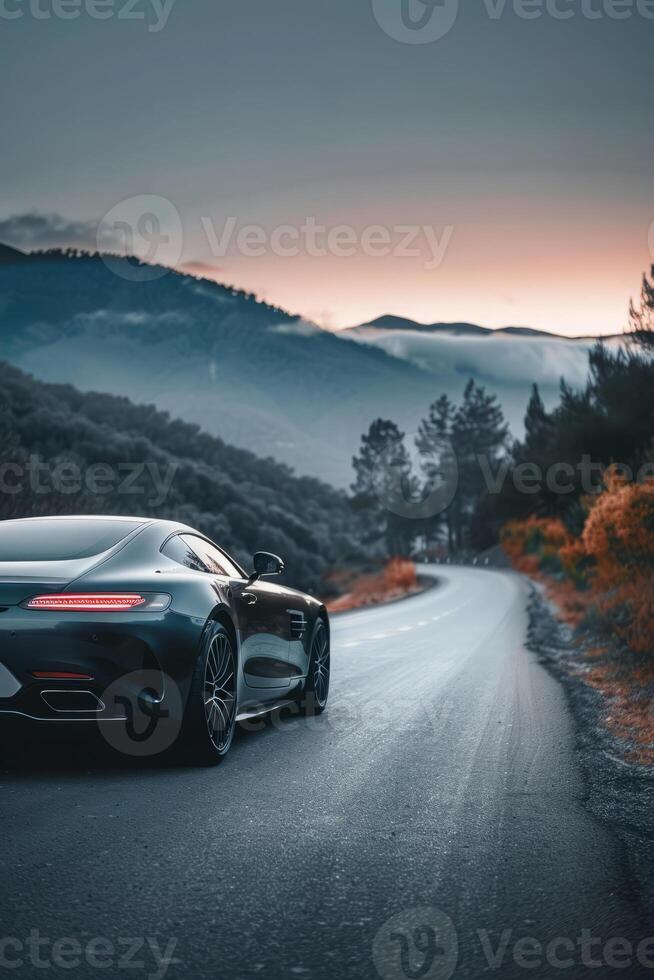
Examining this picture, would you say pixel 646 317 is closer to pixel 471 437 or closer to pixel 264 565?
pixel 264 565

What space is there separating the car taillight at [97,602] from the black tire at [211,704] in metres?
0.44

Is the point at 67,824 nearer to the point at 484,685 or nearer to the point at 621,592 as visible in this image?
the point at 484,685

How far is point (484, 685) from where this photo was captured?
10852 millimetres

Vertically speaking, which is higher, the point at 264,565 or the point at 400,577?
the point at 264,565

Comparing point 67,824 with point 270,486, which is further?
point 270,486

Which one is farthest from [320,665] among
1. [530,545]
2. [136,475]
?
[530,545]

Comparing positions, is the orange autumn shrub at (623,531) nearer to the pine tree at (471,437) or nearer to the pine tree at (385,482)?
the pine tree at (385,482)

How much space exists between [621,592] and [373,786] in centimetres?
1229

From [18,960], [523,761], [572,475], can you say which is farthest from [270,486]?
[18,960]

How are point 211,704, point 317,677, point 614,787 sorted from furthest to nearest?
point 317,677 → point 211,704 → point 614,787

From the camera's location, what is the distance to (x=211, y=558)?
24.7ft

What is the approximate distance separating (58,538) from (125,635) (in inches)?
42.4

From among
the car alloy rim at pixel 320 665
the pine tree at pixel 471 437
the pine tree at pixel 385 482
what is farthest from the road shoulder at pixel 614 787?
the pine tree at pixel 471 437

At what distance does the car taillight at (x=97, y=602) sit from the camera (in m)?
5.75
